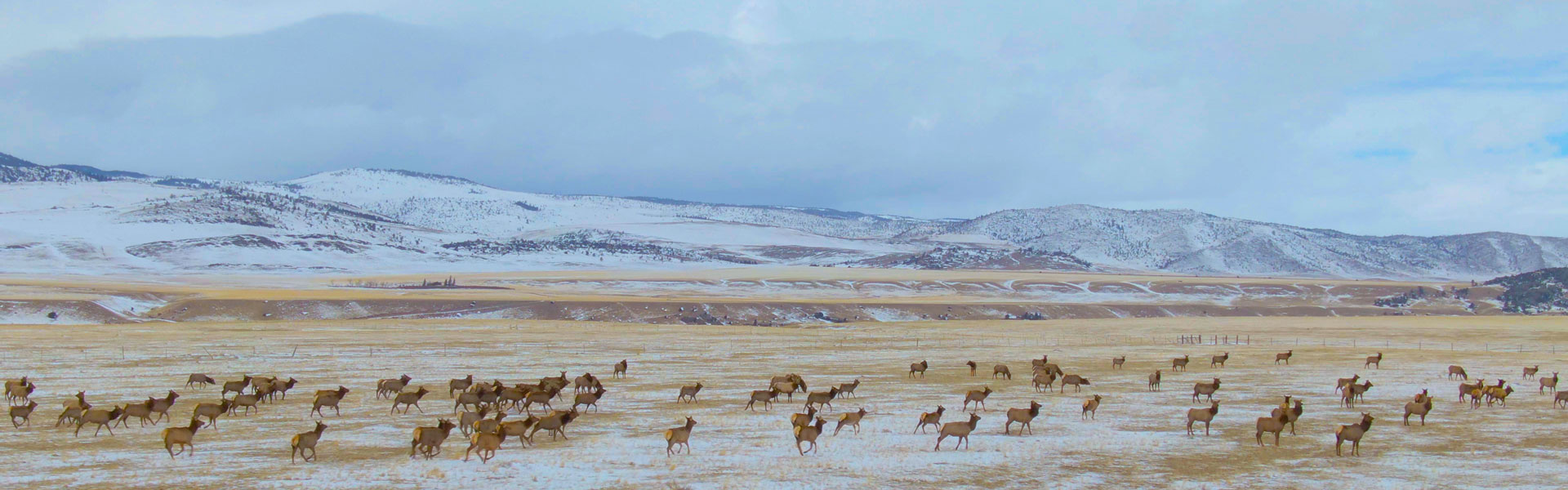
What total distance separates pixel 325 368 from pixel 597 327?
106 feet

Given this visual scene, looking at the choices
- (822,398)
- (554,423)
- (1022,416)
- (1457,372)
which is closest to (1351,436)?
(1022,416)

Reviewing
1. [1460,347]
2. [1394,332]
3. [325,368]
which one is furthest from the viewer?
[1394,332]

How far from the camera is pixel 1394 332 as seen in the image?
6519 centimetres

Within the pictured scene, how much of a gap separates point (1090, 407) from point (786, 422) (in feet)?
23.0

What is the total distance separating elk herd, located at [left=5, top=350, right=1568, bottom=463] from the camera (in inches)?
765

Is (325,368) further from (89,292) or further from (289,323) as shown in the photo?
(89,292)

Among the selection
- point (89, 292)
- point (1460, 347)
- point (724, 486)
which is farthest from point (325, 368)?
point (89, 292)

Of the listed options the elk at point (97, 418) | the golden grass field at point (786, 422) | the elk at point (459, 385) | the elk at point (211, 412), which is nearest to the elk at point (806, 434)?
the golden grass field at point (786, 422)

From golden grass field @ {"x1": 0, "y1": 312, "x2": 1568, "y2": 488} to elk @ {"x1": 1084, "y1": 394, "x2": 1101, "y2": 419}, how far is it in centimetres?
29

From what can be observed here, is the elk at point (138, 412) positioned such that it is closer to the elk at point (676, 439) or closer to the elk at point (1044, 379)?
the elk at point (676, 439)

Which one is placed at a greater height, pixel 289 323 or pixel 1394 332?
pixel 1394 332

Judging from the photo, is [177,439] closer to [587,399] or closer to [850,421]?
[587,399]

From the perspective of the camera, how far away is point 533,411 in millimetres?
26094

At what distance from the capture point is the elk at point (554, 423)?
67.9 ft
